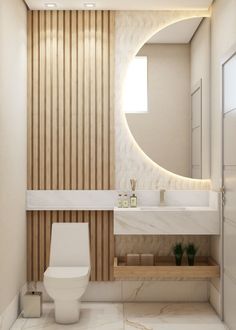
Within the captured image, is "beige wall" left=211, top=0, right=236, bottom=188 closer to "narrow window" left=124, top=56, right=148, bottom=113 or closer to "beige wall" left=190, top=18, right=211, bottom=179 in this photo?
"beige wall" left=190, top=18, right=211, bottom=179

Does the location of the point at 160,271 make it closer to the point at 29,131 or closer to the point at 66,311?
the point at 66,311

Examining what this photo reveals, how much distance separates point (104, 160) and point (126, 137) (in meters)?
0.31

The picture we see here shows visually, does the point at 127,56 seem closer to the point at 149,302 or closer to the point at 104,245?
the point at 104,245

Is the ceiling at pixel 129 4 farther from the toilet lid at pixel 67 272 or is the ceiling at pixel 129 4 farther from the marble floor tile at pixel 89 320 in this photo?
the marble floor tile at pixel 89 320

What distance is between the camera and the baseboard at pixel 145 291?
15.3 feet

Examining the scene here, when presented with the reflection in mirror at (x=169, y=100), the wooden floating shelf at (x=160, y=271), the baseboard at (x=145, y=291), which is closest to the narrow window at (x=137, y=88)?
the reflection in mirror at (x=169, y=100)

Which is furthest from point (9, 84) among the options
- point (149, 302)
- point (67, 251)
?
point (149, 302)

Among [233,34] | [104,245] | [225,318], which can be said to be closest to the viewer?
[233,34]

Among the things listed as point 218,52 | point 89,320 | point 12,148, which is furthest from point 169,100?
point 89,320

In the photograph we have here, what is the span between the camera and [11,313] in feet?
13.0

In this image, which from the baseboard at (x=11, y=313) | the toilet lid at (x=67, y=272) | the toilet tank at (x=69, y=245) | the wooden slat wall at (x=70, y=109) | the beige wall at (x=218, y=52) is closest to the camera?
the baseboard at (x=11, y=313)

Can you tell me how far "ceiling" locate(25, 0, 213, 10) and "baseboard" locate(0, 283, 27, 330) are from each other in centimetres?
265

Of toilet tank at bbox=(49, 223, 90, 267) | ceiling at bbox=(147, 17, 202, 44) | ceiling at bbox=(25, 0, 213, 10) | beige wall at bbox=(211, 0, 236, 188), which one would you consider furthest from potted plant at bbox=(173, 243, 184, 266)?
ceiling at bbox=(25, 0, 213, 10)

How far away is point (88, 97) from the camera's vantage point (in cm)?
468
